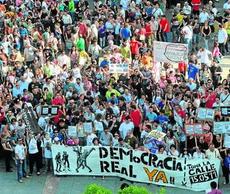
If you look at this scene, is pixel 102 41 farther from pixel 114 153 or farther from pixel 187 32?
pixel 114 153

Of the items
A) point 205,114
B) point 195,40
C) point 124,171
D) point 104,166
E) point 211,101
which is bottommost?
point 124,171

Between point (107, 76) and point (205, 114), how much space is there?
4.83 metres

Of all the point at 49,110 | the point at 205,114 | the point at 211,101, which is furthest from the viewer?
the point at 211,101

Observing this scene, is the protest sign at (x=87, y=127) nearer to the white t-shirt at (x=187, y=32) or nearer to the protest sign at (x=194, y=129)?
the protest sign at (x=194, y=129)

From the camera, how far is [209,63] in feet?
108

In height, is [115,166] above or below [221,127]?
below

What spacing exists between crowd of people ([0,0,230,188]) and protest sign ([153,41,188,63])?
20.0 inches

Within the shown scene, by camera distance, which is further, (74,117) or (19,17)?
(19,17)

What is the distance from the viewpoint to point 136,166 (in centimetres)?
2677

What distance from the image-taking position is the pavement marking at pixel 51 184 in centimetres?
2650

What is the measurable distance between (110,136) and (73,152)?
1205 mm

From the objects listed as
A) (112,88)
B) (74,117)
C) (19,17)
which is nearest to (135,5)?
(19,17)

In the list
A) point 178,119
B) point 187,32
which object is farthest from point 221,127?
point 187,32

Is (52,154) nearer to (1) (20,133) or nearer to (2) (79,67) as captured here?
(1) (20,133)
